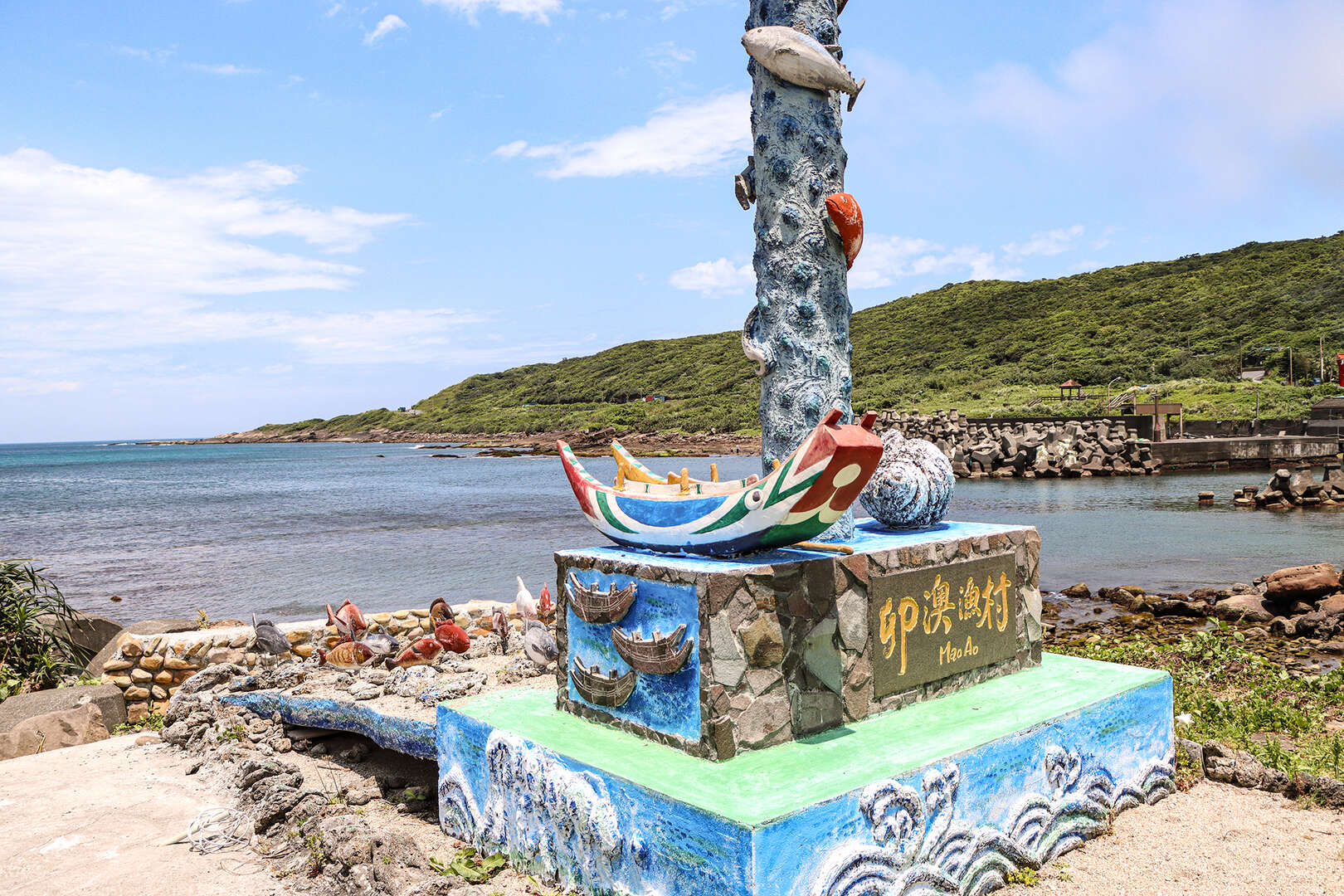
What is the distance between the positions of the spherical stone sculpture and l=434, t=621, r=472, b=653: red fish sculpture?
4551mm

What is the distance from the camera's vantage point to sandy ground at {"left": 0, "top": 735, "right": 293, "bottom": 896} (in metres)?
4.80

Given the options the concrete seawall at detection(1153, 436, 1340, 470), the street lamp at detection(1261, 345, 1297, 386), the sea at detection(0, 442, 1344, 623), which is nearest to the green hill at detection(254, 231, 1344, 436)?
the street lamp at detection(1261, 345, 1297, 386)

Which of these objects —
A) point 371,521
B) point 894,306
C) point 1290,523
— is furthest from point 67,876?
point 894,306

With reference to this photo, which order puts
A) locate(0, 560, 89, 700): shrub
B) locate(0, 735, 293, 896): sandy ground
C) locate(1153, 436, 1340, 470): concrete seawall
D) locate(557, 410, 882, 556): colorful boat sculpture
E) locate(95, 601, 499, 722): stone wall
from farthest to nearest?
locate(1153, 436, 1340, 470): concrete seawall, locate(0, 560, 89, 700): shrub, locate(95, 601, 499, 722): stone wall, locate(0, 735, 293, 896): sandy ground, locate(557, 410, 882, 556): colorful boat sculpture

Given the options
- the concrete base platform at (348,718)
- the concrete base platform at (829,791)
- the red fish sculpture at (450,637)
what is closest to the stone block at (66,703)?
the concrete base platform at (348,718)

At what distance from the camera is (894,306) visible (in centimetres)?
10425

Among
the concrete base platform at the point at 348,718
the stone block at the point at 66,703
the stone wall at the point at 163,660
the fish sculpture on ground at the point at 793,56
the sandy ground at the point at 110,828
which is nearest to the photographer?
the sandy ground at the point at 110,828

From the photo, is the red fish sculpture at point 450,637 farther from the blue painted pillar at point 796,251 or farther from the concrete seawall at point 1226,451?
the concrete seawall at point 1226,451

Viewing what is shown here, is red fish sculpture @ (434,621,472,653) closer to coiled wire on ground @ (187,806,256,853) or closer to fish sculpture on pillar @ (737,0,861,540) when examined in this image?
coiled wire on ground @ (187,806,256,853)

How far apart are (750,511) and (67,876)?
4176mm

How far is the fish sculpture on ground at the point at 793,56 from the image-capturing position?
5.20 metres

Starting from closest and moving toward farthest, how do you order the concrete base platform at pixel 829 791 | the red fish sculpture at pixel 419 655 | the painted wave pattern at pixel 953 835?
the concrete base platform at pixel 829 791, the painted wave pattern at pixel 953 835, the red fish sculpture at pixel 419 655

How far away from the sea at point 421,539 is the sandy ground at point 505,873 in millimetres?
9333

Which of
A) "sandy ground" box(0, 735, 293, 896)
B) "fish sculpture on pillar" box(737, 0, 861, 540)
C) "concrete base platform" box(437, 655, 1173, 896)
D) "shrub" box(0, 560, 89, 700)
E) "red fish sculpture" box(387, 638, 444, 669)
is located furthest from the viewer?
"shrub" box(0, 560, 89, 700)
